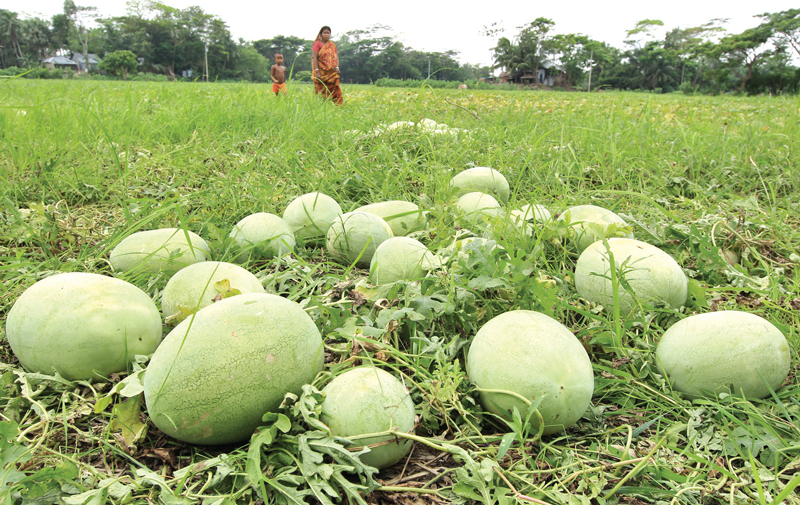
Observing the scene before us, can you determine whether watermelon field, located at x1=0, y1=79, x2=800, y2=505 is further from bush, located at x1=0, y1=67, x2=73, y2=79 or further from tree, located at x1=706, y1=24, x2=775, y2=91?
tree, located at x1=706, y1=24, x2=775, y2=91

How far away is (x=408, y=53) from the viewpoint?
41.2 metres

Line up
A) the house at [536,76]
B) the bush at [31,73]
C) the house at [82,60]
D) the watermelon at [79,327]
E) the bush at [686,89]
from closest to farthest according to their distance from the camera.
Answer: the watermelon at [79,327] < the bush at [31,73] < the bush at [686,89] < the house at [536,76] < the house at [82,60]

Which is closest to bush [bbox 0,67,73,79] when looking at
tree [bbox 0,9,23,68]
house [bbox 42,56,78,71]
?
house [bbox 42,56,78,71]

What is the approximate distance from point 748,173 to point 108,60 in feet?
187

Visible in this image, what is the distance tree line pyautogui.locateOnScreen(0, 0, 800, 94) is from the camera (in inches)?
1515

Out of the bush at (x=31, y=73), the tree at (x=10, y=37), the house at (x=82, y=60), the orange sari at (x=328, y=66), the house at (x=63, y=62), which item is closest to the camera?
the bush at (x=31, y=73)

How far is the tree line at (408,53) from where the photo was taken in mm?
38469

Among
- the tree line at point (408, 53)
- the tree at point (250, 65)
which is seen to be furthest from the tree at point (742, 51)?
the tree at point (250, 65)

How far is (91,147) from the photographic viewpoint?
3406mm

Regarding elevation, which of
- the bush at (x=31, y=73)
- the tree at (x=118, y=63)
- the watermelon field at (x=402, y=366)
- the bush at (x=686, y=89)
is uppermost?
the tree at (x=118, y=63)

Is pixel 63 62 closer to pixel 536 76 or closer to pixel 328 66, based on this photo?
pixel 536 76

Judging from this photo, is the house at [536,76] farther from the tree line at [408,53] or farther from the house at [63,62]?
the house at [63,62]

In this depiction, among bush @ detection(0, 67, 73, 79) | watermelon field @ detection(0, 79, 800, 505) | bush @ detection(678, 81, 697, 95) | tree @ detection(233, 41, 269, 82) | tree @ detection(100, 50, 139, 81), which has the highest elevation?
tree @ detection(233, 41, 269, 82)

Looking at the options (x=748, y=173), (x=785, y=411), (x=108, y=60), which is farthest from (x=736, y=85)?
(x=108, y=60)
